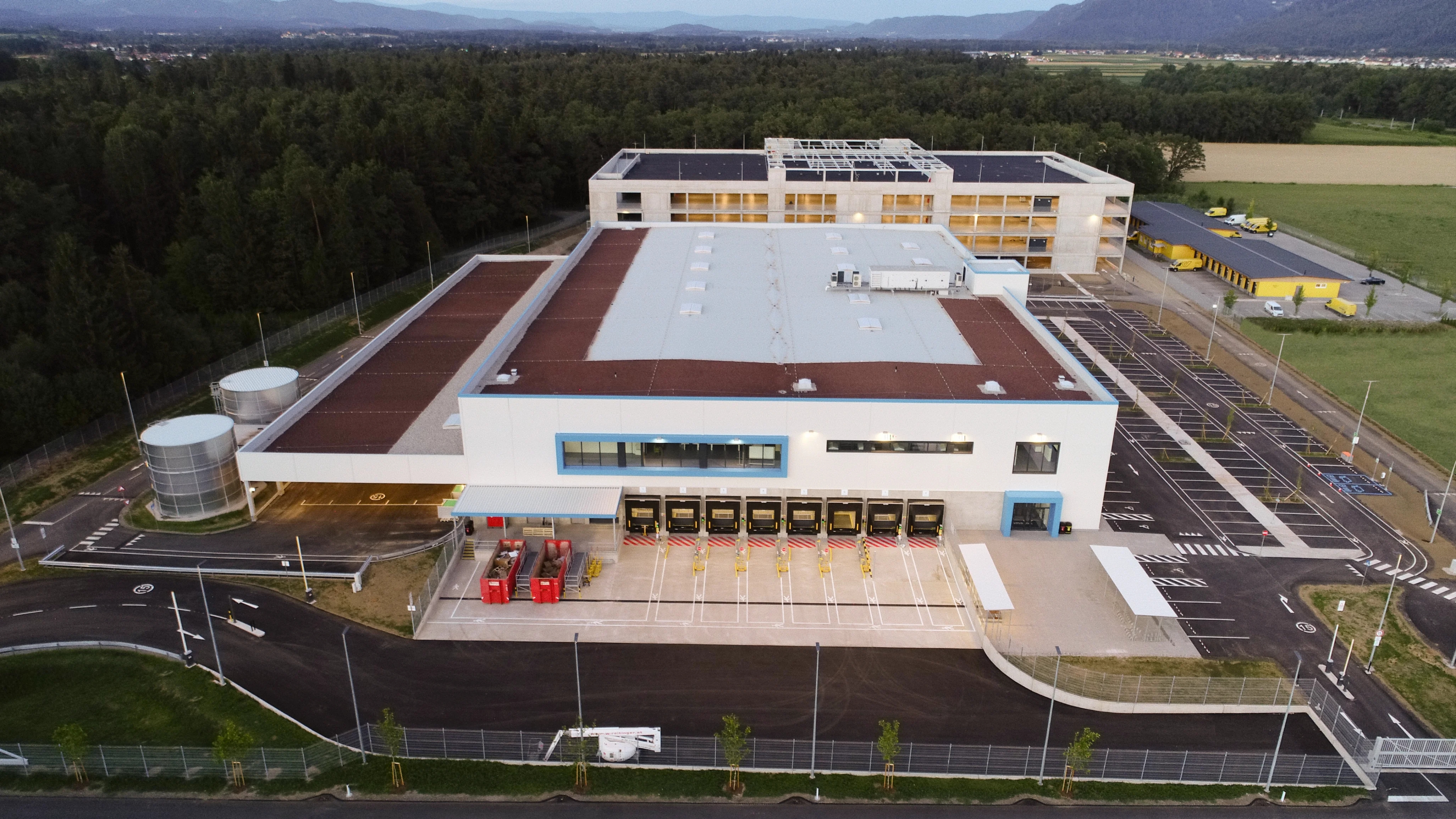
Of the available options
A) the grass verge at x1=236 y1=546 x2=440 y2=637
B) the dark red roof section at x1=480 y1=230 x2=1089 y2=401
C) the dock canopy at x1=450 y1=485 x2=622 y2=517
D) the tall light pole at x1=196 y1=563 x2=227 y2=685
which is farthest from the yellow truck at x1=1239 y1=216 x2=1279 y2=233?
the tall light pole at x1=196 y1=563 x2=227 y2=685

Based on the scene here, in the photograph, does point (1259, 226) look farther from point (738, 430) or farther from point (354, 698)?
point (354, 698)

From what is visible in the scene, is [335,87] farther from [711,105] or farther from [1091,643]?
[1091,643]

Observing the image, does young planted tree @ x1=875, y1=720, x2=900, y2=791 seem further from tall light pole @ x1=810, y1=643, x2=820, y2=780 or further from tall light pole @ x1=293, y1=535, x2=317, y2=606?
tall light pole @ x1=293, y1=535, x2=317, y2=606

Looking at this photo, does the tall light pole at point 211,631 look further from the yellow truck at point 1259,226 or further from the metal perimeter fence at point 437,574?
the yellow truck at point 1259,226

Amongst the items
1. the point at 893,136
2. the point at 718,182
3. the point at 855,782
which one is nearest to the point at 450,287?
the point at 718,182

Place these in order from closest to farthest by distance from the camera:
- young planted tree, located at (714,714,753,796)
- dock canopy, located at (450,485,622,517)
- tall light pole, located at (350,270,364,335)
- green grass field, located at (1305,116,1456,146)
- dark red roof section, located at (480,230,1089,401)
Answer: young planted tree, located at (714,714,753,796), dock canopy, located at (450,485,622,517), dark red roof section, located at (480,230,1089,401), tall light pole, located at (350,270,364,335), green grass field, located at (1305,116,1456,146)
